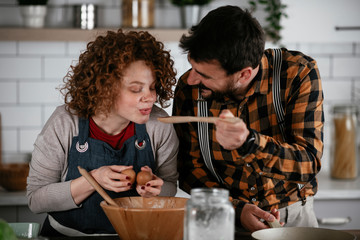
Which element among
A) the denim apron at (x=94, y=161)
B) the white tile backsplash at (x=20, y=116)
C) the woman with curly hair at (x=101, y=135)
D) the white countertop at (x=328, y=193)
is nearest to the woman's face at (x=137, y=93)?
the woman with curly hair at (x=101, y=135)

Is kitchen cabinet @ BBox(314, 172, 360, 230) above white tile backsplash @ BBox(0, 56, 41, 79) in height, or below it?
below

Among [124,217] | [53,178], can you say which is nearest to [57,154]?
[53,178]

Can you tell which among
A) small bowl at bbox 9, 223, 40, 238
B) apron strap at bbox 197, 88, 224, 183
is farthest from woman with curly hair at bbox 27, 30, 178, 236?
small bowl at bbox 9, 223, 40, 238

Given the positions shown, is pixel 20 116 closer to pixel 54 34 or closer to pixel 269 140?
pixel 54 34

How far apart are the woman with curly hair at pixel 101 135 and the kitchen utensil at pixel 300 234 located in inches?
15.4

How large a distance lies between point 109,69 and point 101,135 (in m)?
0.23

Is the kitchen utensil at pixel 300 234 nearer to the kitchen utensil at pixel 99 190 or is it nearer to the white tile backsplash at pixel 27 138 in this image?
the kitchen utensil at pixel 99 190

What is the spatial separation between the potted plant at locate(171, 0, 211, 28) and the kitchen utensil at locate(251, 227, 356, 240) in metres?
1.76

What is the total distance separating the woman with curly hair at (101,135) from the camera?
1529mm

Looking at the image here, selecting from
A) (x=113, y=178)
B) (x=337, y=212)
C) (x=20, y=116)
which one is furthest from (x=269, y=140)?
(x=20, y=116)

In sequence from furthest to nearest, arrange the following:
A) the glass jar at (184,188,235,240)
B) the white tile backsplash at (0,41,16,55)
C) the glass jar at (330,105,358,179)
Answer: the white tile backsplash at (0,41,16,55) < the glass jar at (330,105,358,179) < the glass jar at (184,188,235,240)

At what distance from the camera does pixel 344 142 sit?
2.72 metres

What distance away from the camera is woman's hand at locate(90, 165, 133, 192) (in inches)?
56.0

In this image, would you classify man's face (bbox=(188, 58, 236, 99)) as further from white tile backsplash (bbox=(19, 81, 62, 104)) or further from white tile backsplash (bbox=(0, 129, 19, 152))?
white tile backsplash (bbox=(0, 129, 19, 152))
